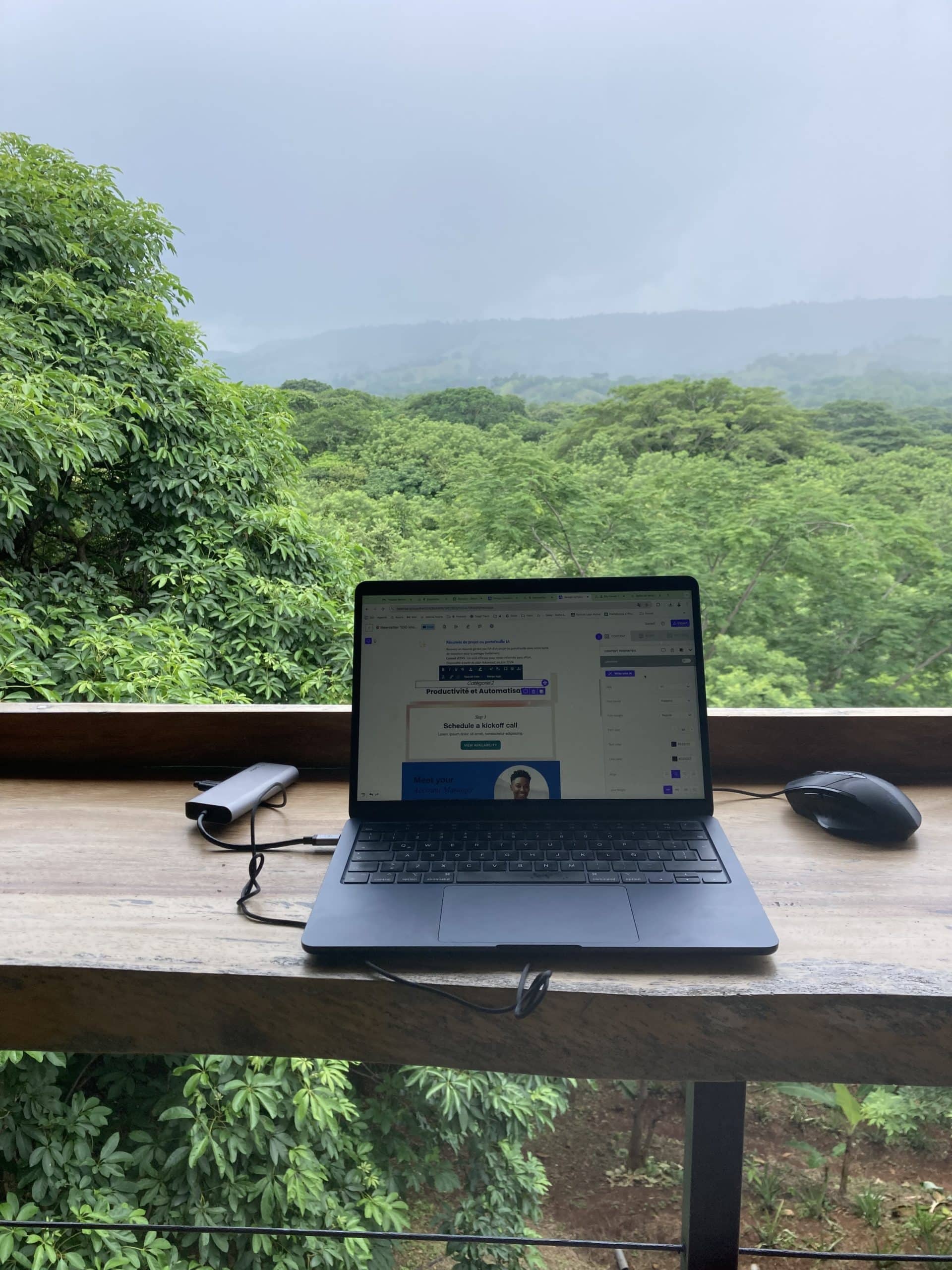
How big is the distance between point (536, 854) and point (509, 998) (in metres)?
0.18

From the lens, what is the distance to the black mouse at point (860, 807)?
2.74 feet

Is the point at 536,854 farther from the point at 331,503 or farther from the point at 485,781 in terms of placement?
the point at 331,503

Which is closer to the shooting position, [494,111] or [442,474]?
[494,111]

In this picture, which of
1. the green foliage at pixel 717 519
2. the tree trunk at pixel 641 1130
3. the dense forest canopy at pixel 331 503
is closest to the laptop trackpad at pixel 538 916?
the tree trunk at pixel 641 1130

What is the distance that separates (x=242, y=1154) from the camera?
4.18 feet

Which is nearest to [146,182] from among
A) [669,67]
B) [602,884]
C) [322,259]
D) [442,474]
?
[322,259]

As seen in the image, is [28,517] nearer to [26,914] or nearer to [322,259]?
[322,259]

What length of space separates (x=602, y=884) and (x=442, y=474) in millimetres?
2087

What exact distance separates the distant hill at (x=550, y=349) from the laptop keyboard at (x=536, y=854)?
2168 mm

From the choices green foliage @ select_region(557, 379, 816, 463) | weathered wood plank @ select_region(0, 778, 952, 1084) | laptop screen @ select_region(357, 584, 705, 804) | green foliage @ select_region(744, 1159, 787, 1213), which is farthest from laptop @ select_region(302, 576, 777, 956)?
green foliage @ select_region(557, 379, 816, 463)

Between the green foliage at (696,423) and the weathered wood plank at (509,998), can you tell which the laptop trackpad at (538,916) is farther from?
the green foliage at (696,423)

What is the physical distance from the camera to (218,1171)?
49.6 inches

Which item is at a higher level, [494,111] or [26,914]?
[494,111]

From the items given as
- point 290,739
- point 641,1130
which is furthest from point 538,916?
point 641,1130
